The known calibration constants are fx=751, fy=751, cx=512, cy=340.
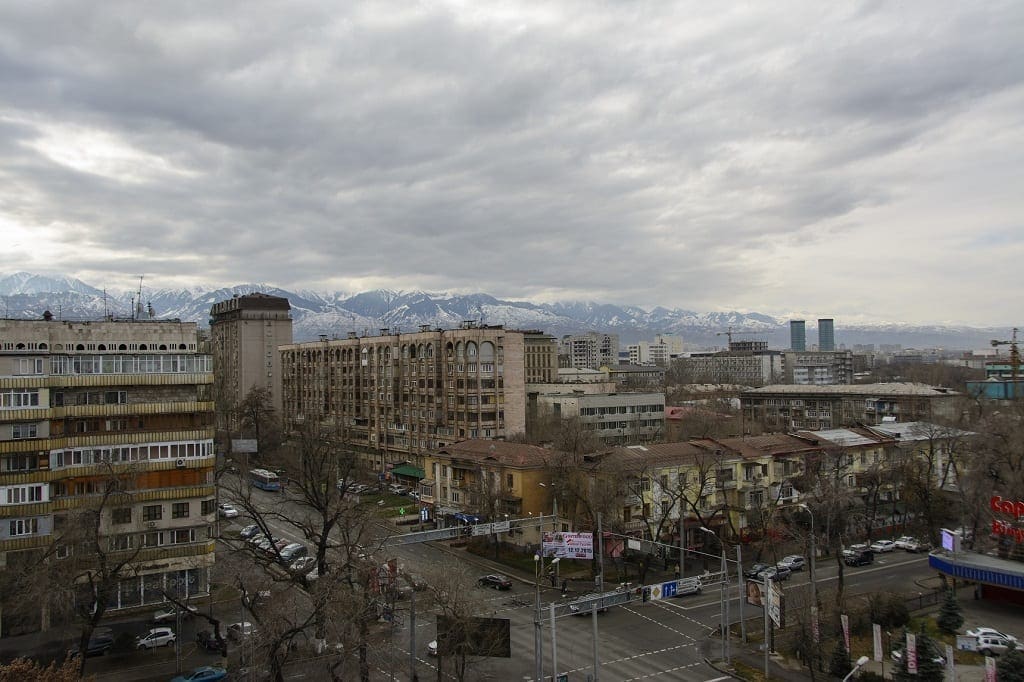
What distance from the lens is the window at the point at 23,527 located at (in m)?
34.8

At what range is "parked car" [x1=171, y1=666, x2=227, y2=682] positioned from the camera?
3094 cm

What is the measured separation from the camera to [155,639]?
35344 mm

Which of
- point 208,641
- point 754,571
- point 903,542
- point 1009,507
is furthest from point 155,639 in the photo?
point 903,542

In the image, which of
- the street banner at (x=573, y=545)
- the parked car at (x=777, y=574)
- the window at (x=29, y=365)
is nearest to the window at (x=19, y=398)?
the window at (x=29, y=365)

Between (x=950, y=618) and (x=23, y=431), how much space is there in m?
45.1

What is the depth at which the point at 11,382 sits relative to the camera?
117ft

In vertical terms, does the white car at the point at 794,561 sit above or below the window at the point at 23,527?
below

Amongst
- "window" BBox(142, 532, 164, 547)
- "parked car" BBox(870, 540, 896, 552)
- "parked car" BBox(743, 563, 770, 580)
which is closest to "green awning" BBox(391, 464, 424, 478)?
"parked car" BBox(743, 563, 770, 580)

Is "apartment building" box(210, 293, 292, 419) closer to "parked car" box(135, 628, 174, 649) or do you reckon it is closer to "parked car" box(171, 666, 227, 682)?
"parked car" box(135, 628, 174, 649)

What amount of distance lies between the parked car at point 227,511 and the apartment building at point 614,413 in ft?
119

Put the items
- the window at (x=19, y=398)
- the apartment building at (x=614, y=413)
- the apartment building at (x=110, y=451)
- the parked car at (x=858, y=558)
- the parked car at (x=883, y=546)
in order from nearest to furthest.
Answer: the apartment building at (x=110, y=451), the window at (x=19, y=398), the parked car at (x=858, y=558), the parked car at (x=883, y=546), the apartment building at (x=614, y=413)

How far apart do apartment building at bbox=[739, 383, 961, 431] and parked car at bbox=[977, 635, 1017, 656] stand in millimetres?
56093

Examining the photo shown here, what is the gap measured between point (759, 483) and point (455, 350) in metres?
34.9

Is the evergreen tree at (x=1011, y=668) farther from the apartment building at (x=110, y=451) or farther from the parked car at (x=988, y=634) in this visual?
the apartment building at (x=110, y=451)
